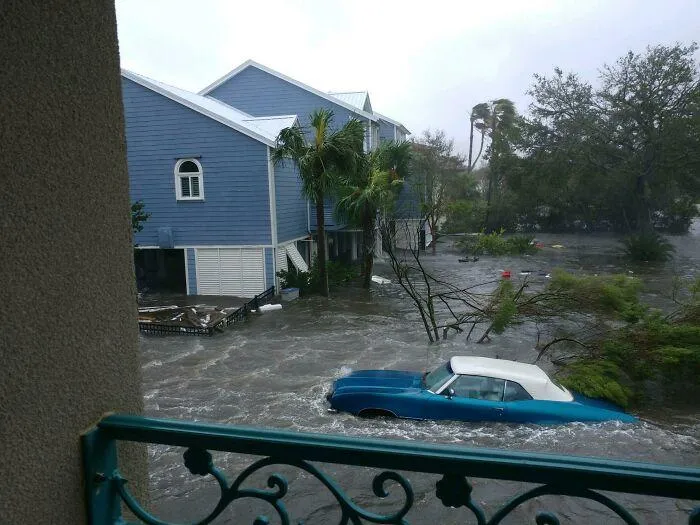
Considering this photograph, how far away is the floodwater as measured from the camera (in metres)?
6.43

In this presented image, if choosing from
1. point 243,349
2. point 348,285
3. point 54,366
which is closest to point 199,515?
point 54,366

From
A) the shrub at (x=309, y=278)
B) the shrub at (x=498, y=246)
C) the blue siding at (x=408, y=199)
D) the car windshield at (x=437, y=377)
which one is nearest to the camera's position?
the car windshield at (x=437, y=377)

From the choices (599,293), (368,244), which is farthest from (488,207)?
(599,293)

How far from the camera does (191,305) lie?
17.8m

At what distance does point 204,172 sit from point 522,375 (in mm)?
13914

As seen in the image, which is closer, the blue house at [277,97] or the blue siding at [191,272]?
the blue siding at [191,272]

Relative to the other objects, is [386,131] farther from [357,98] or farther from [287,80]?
[287,80]

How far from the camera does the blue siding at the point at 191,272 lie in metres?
19.6

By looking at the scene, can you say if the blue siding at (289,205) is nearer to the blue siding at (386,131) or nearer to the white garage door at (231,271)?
the white garage door at (231,271)

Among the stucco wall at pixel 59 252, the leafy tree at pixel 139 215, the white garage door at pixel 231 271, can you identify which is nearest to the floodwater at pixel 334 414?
the white garage door at pixel 231 271

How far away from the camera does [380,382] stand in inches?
350

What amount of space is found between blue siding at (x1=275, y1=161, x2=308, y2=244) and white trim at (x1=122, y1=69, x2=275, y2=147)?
4.61 ft

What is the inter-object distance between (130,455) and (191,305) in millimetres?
16558

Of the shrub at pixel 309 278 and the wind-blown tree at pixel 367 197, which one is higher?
the wind-blown tree at pixel 367 197
